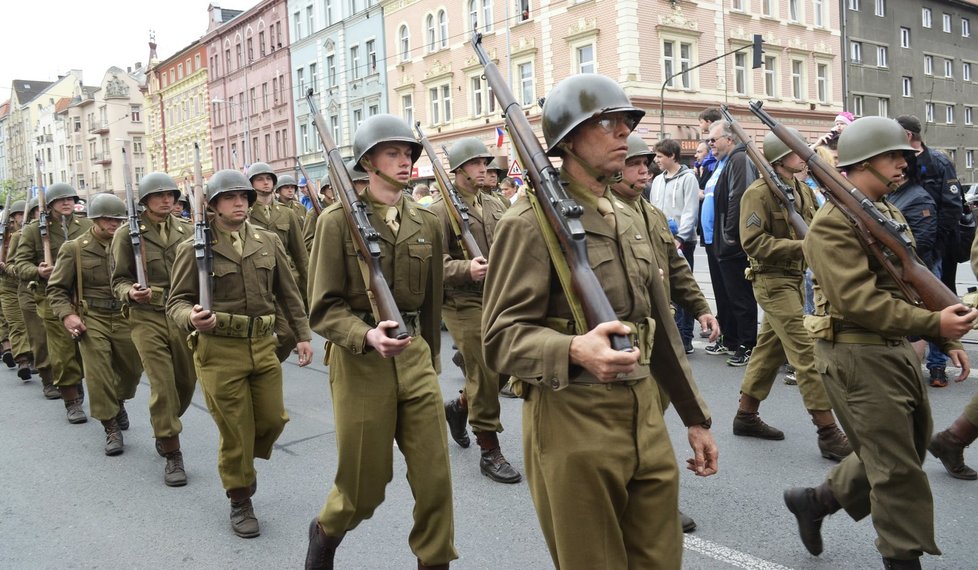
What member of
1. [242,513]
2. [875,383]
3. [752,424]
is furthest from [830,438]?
[242,513]

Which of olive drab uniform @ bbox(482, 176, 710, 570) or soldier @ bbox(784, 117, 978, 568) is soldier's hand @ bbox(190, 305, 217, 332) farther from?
soldier @ bbox(784, 117, 978, 568)

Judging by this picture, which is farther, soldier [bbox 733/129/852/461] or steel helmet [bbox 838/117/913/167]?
soldier [bbox 733/129/852/461]

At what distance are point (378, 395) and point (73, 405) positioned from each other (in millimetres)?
5562

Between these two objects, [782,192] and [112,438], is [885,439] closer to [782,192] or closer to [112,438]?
[782,192]

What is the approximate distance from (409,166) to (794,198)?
10.7 ft

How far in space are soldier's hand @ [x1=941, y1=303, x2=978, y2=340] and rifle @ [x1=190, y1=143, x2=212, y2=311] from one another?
3783 millimetres

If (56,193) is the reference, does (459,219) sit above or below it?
below

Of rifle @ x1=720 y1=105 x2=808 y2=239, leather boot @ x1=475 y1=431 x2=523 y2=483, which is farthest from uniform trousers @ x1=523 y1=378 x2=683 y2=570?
rifle @ x1=720 y1=105 x2=808 y2=239

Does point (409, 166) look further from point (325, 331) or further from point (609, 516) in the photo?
point (609, 516)

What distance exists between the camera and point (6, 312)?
10539 mm

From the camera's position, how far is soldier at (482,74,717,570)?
2.59 m

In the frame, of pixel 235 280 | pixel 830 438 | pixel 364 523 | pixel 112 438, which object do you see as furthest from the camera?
pixel 112 438


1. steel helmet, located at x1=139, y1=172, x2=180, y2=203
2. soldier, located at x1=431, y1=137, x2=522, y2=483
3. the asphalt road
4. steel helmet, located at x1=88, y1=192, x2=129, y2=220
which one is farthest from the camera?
steel helmet, located at x1=88, y1=192, x2=129, y2=220

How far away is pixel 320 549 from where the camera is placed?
3.88 meters
